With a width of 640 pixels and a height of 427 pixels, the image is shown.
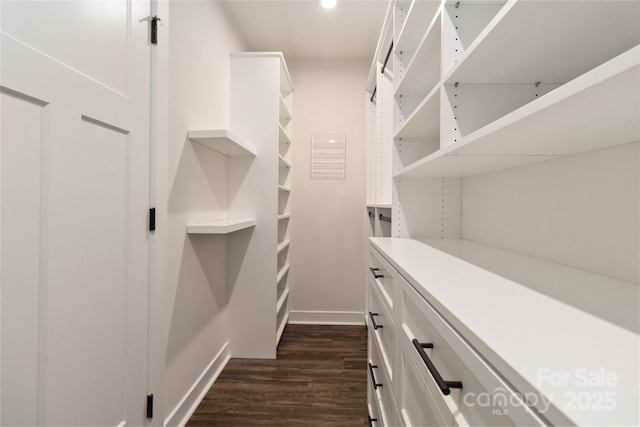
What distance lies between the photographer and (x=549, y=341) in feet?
1.27

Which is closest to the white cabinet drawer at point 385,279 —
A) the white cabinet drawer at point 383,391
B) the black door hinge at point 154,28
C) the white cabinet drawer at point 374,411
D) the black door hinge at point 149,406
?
the white cabinet drawer at point 383,391

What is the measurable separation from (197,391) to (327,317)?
4.85 ft

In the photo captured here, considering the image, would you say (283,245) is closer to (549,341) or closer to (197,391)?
(197,391)

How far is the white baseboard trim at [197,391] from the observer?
4.93ft

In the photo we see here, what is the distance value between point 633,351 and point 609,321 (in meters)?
0.11

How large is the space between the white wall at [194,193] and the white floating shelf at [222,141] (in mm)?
50

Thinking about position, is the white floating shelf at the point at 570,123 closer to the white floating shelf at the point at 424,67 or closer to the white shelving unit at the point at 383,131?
the white floating shelf at the point at 424,67

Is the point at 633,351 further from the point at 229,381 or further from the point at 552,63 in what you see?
the point at 229,381

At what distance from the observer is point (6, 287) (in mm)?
675

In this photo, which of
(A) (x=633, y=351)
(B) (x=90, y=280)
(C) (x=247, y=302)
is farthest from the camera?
(C) (x=247, y=302)

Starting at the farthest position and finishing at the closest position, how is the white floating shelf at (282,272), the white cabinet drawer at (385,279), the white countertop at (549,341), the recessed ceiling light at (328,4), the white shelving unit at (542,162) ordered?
the white floating shelf at (282,272) → the recessed ceiling light at (328,4) → the white cabinet drawer at (385,279) → the white shelving unit at (542,162) → the white countertop at (549,341)

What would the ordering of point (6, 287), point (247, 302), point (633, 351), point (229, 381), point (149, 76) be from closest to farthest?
point (633, 351), point (6, 287), point (149, 76), point (229, 381), point (247, 302)

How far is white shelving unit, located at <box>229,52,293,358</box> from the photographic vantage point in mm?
2270

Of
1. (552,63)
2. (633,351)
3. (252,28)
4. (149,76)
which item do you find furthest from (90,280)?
(252,28)
